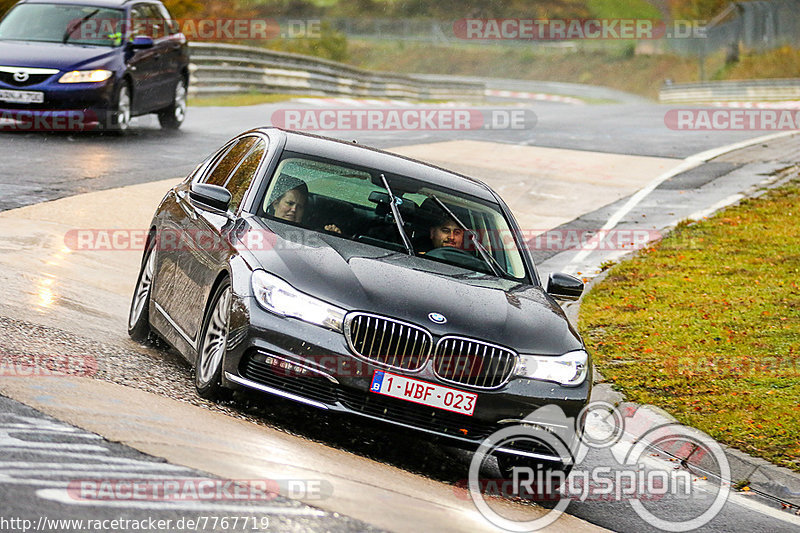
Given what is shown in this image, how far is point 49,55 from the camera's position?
18.3 m

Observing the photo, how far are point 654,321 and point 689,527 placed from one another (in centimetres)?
522

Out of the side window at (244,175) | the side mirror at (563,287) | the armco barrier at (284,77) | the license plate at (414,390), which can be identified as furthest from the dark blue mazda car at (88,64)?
the license plate at (414,390)

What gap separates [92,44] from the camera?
63.2 ft

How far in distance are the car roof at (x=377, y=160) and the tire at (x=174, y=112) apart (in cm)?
1358

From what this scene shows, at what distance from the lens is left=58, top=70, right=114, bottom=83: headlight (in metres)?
18.1

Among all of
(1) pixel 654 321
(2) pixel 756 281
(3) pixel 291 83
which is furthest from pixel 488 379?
(3) pixel 291 83

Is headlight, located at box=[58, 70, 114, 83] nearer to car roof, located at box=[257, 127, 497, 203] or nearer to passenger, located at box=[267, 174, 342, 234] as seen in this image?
car roof, located at box=[257, 127, 497, 203]

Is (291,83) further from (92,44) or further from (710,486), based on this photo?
(710,486)

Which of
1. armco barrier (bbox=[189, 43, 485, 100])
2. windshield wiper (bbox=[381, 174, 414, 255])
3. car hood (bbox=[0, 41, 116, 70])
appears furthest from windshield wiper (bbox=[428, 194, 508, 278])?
armco barrier (bbox=[189, 43, 485, 100])

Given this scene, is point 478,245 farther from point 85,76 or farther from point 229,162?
point 85,76

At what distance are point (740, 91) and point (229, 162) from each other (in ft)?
149

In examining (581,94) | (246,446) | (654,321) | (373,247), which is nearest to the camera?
(246,446)

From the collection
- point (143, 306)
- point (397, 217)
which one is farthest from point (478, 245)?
point (143, 306)

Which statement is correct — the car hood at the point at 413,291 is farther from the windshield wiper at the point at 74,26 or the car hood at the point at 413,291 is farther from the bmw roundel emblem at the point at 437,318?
the windshield wiper at the point at 74,26
